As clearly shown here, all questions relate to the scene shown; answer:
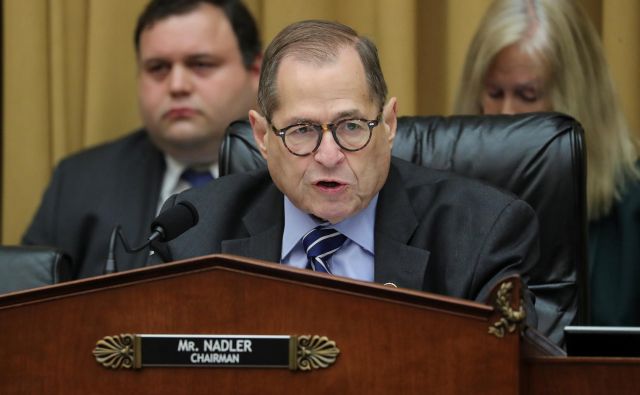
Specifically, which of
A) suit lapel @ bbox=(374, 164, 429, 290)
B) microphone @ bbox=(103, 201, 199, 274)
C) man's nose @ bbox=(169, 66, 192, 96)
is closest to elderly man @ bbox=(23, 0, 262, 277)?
man's nose @ bbox=(169, 66, 192, 96)

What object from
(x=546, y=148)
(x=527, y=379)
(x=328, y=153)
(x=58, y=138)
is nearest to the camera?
(x=527, y=379)

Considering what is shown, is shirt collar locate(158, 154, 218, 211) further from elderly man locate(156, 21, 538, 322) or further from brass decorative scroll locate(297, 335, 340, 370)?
brass decorative scroll locate(297, 335, 340, 370)

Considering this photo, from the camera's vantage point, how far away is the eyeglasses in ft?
6.68

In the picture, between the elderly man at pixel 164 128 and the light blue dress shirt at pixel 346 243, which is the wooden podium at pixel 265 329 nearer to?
the light blue dress shirt at pixel 346 243

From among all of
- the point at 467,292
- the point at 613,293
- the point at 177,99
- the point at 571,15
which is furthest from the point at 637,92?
the point at 467,292

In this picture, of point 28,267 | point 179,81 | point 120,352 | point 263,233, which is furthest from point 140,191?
point 120,352

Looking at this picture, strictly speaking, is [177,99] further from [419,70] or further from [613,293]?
[613,293]

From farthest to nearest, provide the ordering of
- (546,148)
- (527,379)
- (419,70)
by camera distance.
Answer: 1. (419,70)
2. (546,148)
3. (527,379)

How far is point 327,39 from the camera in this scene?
210 centimetres

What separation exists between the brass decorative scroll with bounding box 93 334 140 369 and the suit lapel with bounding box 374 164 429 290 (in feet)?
2.11

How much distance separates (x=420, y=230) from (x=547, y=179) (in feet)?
1.31

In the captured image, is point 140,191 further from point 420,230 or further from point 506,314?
point 506,314

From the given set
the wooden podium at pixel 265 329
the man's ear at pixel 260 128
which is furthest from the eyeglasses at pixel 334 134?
the wooden podium at pixel 265 329

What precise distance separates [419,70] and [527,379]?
2333mm
